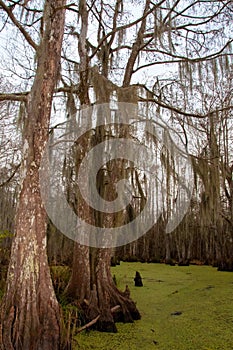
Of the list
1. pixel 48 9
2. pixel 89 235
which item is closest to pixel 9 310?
pixel 89 235

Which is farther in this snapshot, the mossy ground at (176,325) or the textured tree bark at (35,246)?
the mossy ground at (176,325)

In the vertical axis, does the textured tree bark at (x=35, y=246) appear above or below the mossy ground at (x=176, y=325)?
above

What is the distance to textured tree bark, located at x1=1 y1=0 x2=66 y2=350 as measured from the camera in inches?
103

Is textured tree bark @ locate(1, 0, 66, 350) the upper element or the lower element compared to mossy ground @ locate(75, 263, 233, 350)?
upper

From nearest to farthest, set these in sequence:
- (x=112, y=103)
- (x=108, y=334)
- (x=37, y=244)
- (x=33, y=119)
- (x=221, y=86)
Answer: (x=37, y=244)
(x=33, y=119)
(x=108, y=334)
(x=112, y=103)
(x=221, y=86)

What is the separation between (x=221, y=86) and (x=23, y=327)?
932 cm

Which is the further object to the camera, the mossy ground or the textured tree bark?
the mossy ground

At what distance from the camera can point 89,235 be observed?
4.74m

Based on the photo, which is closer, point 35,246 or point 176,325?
point 35,246

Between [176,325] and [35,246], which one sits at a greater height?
[35,246]

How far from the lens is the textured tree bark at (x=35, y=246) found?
2.61m

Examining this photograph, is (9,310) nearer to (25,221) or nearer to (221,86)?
(25,221)

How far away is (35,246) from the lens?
9.64 ft

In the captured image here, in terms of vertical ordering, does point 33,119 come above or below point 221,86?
below
